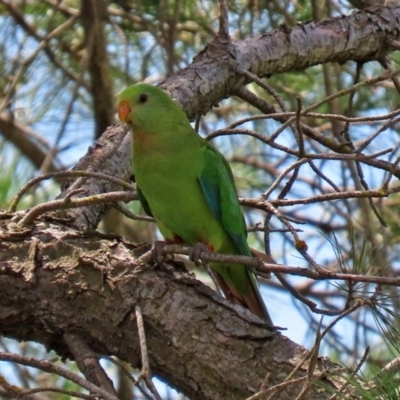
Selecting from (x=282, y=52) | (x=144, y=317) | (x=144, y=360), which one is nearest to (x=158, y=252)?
(x=144, y=317)

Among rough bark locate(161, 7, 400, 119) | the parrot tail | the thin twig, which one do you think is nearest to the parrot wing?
the parrot tail

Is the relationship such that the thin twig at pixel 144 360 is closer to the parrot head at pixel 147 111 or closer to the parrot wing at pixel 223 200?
the parrot wing at pixel 223 200

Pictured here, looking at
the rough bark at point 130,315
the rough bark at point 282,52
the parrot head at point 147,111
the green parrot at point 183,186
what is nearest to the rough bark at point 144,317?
the rough bark at point 130,315

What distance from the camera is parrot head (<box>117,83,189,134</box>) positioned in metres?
2.65

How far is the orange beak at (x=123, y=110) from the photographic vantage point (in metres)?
2.65

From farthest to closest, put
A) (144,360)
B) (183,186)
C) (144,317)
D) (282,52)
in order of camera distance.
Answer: (282,52), (183,186), (144,317), (144,360)

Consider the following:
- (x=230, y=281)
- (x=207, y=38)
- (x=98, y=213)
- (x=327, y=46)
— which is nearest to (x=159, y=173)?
(x=98, y=213)

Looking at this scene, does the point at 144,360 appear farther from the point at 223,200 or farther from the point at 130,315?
the point at 223,200

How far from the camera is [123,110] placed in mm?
2658

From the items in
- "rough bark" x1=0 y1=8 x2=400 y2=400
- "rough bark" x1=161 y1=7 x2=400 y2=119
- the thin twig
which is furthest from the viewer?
"rough bark" x1=161 y1=7 x2=400 y2=119

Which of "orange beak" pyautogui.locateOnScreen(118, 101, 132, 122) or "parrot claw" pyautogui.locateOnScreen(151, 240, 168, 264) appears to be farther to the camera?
"orange beak" pyautogui.locateOnScreen(118, 101, 132, 122)

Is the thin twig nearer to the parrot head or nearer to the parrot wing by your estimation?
the parrot wing

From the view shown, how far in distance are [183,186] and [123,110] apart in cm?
33

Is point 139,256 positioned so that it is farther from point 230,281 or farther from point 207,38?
point 207,38
